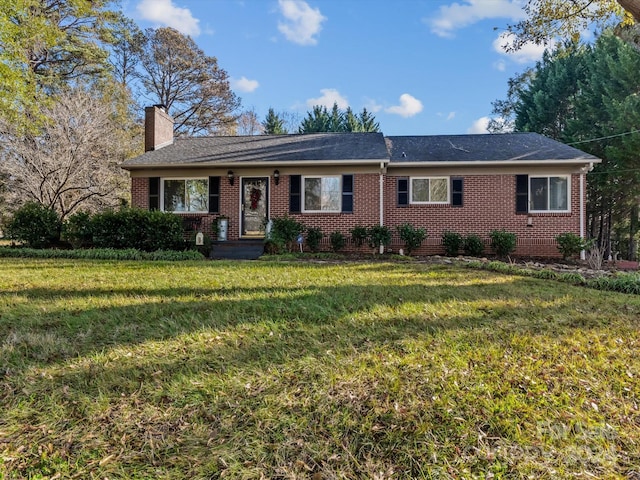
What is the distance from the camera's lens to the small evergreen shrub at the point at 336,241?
35.1 ft

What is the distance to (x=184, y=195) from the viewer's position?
38.9ft

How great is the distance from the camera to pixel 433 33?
47.9 ft

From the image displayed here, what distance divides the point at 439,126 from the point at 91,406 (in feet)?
99.5

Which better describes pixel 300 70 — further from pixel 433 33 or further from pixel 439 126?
pixel 439 126

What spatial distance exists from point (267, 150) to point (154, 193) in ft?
13.0

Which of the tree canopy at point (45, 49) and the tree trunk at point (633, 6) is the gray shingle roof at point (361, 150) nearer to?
the tree canopy at point (45, 49)

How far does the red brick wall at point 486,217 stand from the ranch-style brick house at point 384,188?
0.10 ft

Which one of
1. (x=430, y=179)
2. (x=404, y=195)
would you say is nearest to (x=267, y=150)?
(x=404, y=195)

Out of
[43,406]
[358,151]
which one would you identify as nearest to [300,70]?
[358,151]

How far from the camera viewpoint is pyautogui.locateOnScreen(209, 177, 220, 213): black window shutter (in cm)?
1152

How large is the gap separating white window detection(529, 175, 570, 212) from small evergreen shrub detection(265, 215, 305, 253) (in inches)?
281

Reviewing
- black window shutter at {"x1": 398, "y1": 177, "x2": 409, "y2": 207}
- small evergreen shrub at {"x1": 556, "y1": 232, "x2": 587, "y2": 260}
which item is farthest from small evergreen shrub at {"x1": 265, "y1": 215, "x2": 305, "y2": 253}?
small evergreen shrub at {"x1": 556, "y1": 232, "x2": 587, "y2": 260}

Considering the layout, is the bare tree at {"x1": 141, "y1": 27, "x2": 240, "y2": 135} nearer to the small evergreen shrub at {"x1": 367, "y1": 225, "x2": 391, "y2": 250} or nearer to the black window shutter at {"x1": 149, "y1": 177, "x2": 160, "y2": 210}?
the black window shutter at {"x1": 149, "y1": 177, "x2": 160, "y2": 210}

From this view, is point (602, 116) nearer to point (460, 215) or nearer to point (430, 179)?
point (460, 215)
